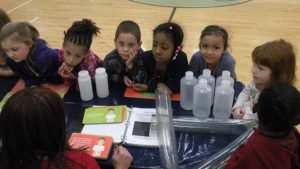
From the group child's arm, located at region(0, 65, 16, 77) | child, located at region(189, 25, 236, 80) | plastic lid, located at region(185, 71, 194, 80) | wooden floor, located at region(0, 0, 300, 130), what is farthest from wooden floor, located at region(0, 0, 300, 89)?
plastic lid, located at region(185, 71, 194, 80)

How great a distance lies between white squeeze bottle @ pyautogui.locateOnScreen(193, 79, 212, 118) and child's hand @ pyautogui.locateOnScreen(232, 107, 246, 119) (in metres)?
0.12

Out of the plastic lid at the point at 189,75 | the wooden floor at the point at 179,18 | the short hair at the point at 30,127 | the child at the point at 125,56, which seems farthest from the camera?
the wooden floor at the point at 179,18

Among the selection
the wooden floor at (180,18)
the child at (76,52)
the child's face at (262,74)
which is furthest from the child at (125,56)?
the wooden floor at (180,18)

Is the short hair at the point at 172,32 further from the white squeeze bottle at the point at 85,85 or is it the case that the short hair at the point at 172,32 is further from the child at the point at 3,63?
the child at the point at 3,63

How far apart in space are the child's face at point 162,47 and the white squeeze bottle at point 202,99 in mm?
317

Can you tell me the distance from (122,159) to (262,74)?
0.71 metres

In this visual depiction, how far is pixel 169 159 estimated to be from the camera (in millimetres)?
1087

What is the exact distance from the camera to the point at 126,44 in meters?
1.63

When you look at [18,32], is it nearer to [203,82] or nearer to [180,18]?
[203,82]

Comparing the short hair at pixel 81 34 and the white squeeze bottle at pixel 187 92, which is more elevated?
the short hair at pixel 81 34

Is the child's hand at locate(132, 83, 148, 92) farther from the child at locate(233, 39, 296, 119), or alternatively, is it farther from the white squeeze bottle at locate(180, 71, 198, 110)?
the child at locate(233, 39, 296, 119)

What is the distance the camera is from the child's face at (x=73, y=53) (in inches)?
59.9

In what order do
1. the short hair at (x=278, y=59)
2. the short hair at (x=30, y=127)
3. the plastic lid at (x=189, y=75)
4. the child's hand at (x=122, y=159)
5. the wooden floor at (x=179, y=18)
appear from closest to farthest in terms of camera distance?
the short hair at (x=30, y=127) < the child's hand at (x=122, y=159) < the short hair at (x=278, y=59) < the plastic lid at (x=189, y=75) < the wooden floor at (x=179, y=18)

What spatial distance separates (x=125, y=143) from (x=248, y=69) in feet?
6.50
